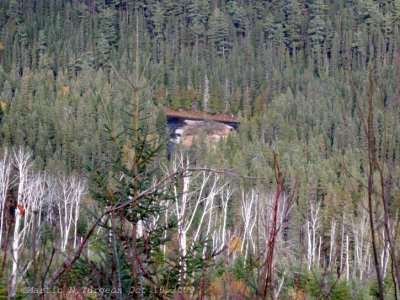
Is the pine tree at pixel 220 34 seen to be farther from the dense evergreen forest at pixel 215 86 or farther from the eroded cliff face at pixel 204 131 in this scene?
the eroded cliff face at pixel 204 131

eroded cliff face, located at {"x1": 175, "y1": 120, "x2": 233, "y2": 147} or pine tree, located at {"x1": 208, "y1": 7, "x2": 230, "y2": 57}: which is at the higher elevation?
pine tree, located at {"x1": 208, "y1": 7, "x2": 230, "y2": 57}

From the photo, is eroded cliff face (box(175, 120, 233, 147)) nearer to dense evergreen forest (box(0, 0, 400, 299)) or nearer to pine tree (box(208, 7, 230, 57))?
dense evergreen forest (box(0, 0, 400, 299))

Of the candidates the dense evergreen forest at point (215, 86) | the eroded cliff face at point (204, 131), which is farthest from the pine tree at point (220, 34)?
the eroded cliff face at point (204, 131)

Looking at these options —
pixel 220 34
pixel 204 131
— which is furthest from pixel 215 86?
pixel 220 34

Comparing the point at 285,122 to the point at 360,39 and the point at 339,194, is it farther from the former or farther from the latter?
the point at 360,39

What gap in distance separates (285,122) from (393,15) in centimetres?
3580

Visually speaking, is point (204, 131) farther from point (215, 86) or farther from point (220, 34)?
point (220, 34)

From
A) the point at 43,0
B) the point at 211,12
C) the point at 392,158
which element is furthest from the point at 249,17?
the point at 392,158

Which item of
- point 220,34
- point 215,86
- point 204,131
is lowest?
point 204,131

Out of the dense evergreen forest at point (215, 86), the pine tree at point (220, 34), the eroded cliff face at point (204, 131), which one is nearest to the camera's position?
the dense evergreen forest at point (215, 86)

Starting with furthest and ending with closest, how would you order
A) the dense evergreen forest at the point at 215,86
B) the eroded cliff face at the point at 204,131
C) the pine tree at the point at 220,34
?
the pine tree at the point at 220,34
the eroded cliff face at the point at 204,131
the dense evergreen forest at the point at 215,86

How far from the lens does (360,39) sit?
75.4m

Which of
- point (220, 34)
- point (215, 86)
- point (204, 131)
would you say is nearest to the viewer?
point (204, 131)

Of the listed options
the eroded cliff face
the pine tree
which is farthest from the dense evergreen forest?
the eroded cliff face
